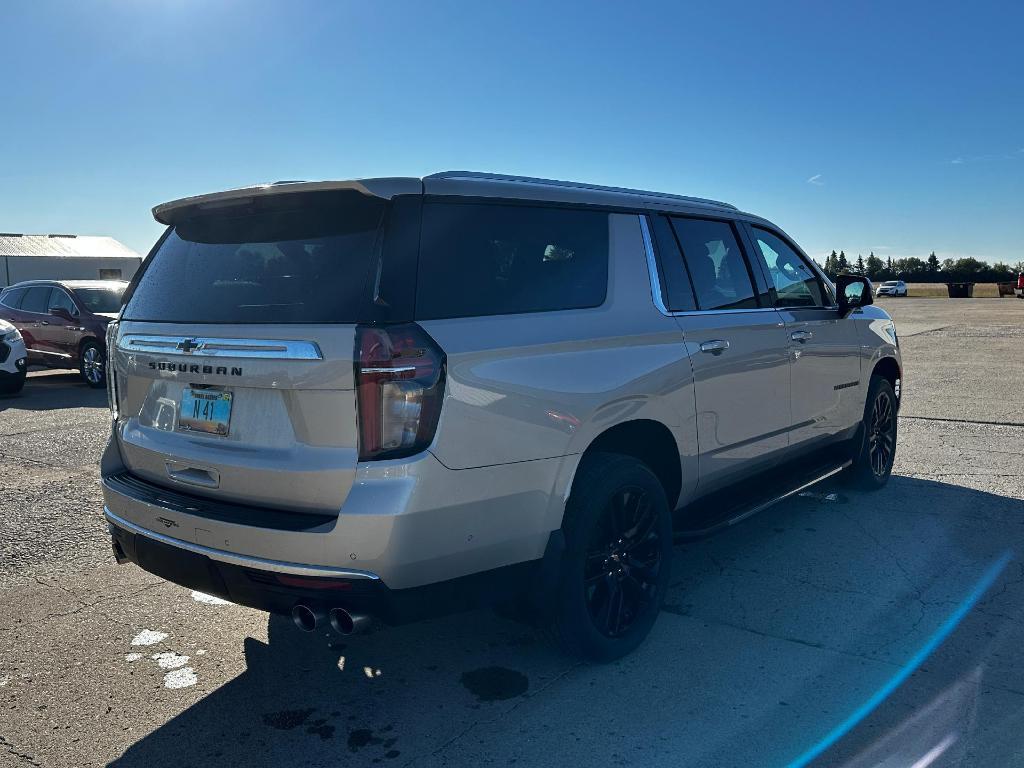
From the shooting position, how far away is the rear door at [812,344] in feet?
16.0

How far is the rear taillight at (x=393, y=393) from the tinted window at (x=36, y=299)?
13.5m

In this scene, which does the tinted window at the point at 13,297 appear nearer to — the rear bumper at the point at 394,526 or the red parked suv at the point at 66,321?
the red parked suv at the point at 66,321

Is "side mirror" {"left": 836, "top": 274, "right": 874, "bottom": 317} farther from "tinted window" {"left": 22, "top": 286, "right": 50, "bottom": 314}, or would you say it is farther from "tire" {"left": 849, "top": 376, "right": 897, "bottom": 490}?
"tinted window" {"left": 22, "top": 286, "right": 50, "bottom": 314}

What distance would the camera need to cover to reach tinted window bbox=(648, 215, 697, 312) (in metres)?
4.00

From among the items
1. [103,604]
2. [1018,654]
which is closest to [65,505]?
[103,604]

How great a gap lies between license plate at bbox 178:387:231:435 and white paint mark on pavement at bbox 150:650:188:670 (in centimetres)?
111

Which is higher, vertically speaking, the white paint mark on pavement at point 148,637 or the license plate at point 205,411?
the license plate at point 205,411

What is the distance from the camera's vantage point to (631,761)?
9.31ft

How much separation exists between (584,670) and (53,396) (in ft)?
37.5

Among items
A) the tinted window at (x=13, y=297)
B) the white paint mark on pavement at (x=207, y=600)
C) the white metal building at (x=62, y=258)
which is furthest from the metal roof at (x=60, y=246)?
the white paint mark on pavement at (x=207, y=600)

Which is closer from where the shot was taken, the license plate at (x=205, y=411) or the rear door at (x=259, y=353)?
the rear door at (x=259, y=353)

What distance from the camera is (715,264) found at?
444cm

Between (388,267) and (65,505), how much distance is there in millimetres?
4387

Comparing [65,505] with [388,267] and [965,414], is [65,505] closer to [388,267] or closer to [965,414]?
[388,267]
